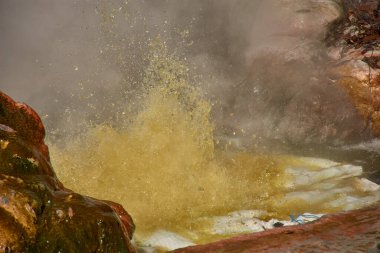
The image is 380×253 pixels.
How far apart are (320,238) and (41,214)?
253 centimetres

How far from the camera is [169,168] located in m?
6.57

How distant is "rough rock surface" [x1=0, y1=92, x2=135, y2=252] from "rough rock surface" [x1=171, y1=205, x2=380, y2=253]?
1.17 metres

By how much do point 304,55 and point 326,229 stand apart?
529cm

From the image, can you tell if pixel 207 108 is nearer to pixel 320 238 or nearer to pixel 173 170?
pixel 173 170

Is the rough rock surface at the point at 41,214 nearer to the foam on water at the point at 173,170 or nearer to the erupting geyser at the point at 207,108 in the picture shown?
the erupting geyser at the point at 207,108

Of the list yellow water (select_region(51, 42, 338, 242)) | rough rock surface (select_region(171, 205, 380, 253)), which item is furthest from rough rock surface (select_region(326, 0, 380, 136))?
rough rock surface (select_region(171, 205, 380, 253))

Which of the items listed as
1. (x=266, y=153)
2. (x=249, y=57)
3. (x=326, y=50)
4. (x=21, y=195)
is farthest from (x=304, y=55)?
(x=21, y=195)

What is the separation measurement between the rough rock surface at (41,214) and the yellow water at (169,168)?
219cm

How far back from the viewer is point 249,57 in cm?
870

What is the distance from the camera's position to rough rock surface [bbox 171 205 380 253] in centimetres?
340

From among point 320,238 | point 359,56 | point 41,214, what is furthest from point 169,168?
point 359,56

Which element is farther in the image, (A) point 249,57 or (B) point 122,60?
(B) point 122,60

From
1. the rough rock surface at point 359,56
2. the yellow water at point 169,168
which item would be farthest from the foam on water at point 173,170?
the rough rock surface at point 359,56

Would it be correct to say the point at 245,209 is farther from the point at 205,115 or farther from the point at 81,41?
the point at 81,41
